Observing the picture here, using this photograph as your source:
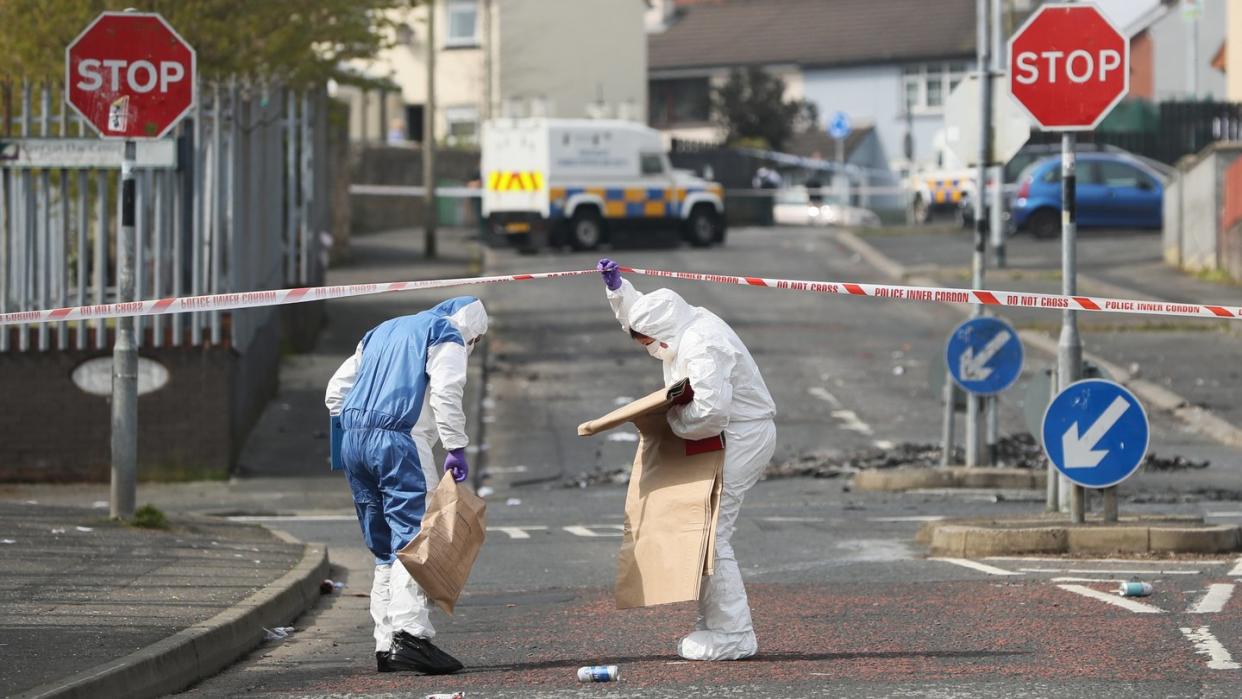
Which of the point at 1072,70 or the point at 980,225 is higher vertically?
the point at 1072,70

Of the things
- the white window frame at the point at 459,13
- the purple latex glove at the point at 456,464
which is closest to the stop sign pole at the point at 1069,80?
the purple latex glove at the point at 456,464

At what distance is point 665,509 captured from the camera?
8469mm

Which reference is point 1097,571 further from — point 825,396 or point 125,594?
point 825,396

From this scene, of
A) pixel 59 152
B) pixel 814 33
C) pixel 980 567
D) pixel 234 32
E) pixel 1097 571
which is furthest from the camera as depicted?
pixel 814 33

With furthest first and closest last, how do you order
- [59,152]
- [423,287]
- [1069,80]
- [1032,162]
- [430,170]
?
[1032,162], [430,170], [59,152], [1069,80], [423,287]

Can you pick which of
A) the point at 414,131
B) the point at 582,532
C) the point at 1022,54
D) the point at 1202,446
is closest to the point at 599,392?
the point at 1202,446

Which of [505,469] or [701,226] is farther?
[701,226]

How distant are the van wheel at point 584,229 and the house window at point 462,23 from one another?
17.7 meters

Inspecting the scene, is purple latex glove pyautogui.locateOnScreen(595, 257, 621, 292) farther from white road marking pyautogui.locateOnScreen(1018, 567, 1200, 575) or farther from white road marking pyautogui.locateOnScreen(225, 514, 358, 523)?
white road marking pyautogui.locateOnScreen(225, 514, 358, 523)

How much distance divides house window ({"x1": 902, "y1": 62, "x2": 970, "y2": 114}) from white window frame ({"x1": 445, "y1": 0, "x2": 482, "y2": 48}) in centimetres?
1684

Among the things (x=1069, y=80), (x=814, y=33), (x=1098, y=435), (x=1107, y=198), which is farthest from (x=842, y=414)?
(x=814, y=33)

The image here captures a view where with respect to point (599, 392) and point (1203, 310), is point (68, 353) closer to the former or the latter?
point (599, 392)

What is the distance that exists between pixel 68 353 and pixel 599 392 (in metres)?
6.74

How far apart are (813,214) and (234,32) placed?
1296 inches
